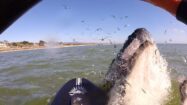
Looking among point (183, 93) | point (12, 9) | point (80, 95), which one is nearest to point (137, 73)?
point (183, 93)

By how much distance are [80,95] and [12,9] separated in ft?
6.63

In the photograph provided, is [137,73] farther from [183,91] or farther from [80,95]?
[80,95]

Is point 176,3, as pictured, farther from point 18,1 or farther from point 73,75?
point 73,75

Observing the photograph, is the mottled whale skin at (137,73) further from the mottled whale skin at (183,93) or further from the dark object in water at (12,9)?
the dark object in water at (12,9)

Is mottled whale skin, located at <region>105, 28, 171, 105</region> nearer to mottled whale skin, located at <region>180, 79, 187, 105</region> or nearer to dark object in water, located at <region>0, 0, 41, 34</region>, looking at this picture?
mottled whale skin, located at <region>180, 79, 187, 105</region>

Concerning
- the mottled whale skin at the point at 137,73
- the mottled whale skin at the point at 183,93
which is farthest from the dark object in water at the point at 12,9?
the mottled whale skin at the point at 183,93

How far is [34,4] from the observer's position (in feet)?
4.52

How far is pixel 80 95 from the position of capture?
327 cm

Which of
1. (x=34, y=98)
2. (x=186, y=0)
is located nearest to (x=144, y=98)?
(x=186, y=0)

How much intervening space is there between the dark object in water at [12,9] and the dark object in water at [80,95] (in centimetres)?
181

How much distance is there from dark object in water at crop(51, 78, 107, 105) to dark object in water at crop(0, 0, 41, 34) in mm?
1812

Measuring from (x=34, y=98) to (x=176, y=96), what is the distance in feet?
10.9

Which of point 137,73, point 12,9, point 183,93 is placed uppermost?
point 12,9

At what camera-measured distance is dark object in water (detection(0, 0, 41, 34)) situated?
1339 mm
